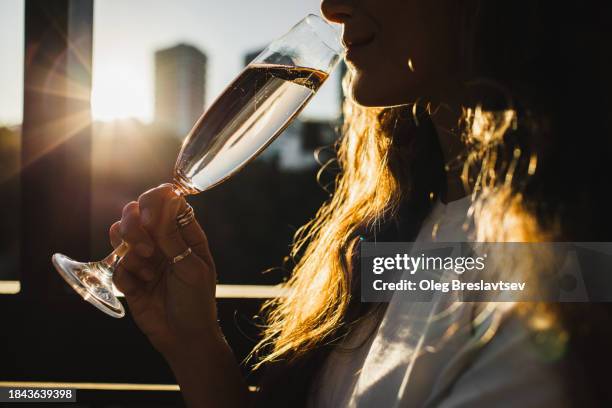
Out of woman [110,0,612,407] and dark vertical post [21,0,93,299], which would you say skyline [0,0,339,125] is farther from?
woman [110,0,612,407]

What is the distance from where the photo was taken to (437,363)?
2.38ft

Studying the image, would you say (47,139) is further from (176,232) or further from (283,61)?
(283,61)

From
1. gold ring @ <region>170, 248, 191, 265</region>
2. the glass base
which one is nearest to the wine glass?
the glass base

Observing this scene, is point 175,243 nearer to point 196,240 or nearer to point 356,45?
point 196,240

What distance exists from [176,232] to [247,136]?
0.83ft

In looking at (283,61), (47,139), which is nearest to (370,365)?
(283,61)

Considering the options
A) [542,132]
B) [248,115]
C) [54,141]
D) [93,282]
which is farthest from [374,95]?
[54,141]

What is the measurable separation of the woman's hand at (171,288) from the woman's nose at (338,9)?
49 cm

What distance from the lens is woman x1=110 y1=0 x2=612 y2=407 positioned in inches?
25.5

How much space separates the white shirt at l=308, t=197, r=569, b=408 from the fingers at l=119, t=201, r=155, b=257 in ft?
1.48

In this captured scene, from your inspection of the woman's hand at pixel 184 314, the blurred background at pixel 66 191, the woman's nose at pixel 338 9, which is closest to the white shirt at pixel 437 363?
the woman's hand at pixel 184 314

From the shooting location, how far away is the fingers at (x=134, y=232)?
0.96 meters

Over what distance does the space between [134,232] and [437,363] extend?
1.99ft

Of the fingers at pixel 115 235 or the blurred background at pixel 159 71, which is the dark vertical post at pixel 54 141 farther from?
the fingers at pixel 115 235
